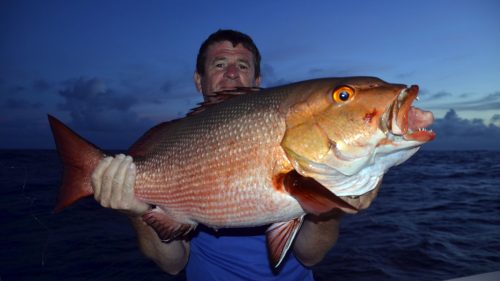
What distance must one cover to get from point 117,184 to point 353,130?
5.18 feet

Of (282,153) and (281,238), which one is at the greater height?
(282,153)

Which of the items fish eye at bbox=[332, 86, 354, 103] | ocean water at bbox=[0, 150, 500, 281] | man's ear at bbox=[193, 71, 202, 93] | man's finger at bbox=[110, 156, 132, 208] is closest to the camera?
fish eye at bbox=[332, 86, 354, 103]

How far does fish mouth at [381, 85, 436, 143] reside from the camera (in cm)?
146

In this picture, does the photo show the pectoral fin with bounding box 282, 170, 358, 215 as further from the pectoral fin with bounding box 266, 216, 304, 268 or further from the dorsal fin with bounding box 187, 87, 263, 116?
the dorsal fin with bounding box 187, 87, 263, 116

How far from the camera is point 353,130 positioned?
1.53 meters

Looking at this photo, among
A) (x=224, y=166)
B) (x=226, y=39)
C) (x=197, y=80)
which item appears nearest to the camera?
(x=224, y=166)

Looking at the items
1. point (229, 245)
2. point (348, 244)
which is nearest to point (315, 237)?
point (229, 245)

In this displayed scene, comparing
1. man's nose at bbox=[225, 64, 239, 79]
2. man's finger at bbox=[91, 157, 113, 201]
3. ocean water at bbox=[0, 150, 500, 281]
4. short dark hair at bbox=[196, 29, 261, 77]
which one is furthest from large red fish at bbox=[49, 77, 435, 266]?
ocean water at bbox=[0, 150, 500, 281]

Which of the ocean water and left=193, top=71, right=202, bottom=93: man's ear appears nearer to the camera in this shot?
left=193, top=71, right=202, bottom=93: man's ear

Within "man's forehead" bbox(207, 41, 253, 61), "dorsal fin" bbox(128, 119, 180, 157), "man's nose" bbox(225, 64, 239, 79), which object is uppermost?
"man's forehead" bbox(207, 41, 253, 61)

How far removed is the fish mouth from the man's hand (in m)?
1.62

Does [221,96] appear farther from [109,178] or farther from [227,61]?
[227,61]

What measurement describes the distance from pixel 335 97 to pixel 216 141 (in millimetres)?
700

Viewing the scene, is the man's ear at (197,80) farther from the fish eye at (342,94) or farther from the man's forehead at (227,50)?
the fish eye at (342,94)
